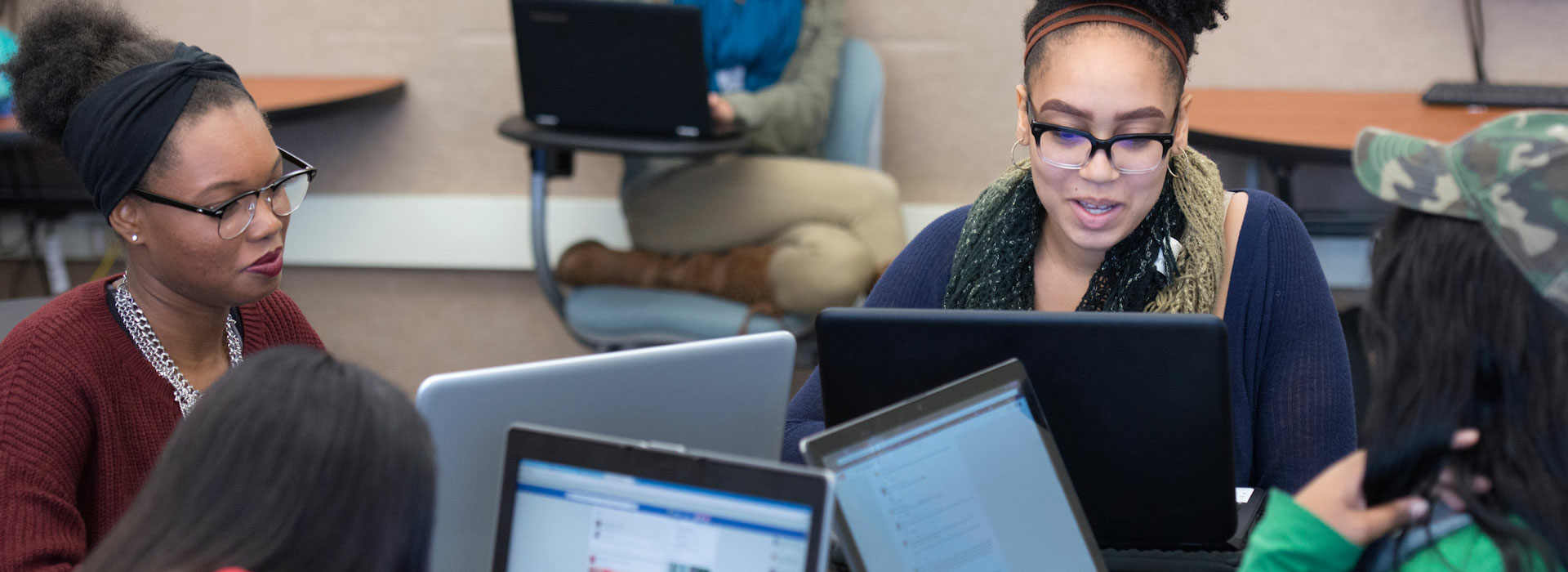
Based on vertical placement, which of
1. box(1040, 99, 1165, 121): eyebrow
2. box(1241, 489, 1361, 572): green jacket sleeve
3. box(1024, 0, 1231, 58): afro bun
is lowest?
box(1241, 489, 1361, 572): green jacket sleeve

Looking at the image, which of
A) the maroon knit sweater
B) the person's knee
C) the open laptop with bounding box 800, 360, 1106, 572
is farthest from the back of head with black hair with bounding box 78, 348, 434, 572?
the person's knee

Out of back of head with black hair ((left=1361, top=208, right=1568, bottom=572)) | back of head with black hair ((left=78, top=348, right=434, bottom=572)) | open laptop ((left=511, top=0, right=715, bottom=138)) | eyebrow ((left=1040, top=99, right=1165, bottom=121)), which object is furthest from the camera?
open laptop ((left=511, top=0, right=715, bottom=138))

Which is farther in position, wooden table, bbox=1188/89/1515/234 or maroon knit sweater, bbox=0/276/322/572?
wooden table, bbox=1188/89/1515/234

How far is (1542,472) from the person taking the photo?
Result: 746mm

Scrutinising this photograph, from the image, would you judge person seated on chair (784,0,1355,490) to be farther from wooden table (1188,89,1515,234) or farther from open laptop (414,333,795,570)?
wooden table (1188,89,1515,234)

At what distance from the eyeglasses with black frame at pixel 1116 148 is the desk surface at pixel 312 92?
1.96m

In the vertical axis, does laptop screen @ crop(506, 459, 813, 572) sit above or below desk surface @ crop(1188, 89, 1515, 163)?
below

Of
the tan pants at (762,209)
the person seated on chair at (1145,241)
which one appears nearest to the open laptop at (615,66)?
the tan pants at (762,209)

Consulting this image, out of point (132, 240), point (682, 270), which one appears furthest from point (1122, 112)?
point (682, 270)

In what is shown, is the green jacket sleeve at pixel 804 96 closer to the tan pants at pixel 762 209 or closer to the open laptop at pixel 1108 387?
the tan pants at pixel 762 209

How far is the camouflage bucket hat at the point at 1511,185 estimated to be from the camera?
2.28 ft

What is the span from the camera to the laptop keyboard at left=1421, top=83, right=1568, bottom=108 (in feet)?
8.29

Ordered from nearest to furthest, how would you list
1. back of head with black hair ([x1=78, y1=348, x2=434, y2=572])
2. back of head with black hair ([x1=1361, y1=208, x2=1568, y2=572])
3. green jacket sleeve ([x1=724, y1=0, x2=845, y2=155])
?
back of head with black hair ([x1=78, y1=348, x2=434, y2=572]), back of head with black hair ([x1=1361, y1=208, x2=1568, y2=572]), green jacket sleeve ([x1=724, y1=0, x2=845, y2=155])

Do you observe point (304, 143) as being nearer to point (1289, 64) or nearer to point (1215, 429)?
point (1289, 64)
